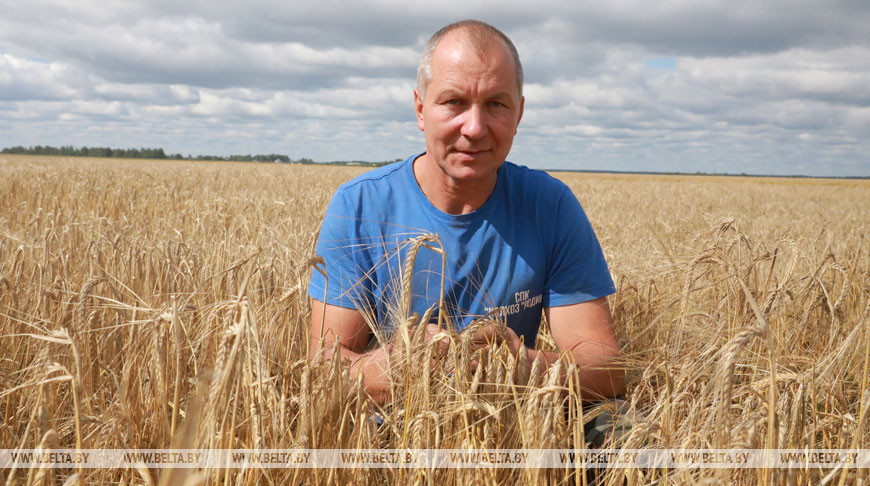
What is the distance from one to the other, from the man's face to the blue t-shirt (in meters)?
0.23

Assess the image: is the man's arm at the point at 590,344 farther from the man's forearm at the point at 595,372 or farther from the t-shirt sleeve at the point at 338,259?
the t-shirt sleeve at the point at 338,259

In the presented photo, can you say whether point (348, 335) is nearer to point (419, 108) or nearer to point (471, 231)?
point (471, 231)

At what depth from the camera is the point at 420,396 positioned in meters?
1.39

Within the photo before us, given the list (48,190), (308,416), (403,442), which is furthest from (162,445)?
(48,190)

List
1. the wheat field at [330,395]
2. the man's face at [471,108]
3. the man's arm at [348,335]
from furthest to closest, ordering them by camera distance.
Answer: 1. the man's face at [471,108]
2. the man's arm at [348,335]
3. the wheat field at [330,395]

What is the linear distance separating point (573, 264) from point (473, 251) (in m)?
0.40

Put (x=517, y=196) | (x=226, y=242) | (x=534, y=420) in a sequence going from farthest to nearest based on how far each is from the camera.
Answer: (x=226, y=242)
(x=517, y=196)
(x=534, y=420)

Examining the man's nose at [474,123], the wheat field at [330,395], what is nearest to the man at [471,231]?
the man's nose at [474,123]

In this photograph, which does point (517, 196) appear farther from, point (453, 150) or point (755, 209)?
point (755, 209)

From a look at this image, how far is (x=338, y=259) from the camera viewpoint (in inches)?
Answer: 78.5

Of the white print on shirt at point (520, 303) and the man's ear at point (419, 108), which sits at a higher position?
the man's ear at point (419, 108)

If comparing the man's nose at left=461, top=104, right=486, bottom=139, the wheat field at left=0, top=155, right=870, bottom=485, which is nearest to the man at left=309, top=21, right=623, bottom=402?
the man's nose at left=461, top=104, right=486, bottom=139

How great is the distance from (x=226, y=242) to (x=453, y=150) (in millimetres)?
1907

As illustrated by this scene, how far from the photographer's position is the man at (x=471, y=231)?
1.94 metres
